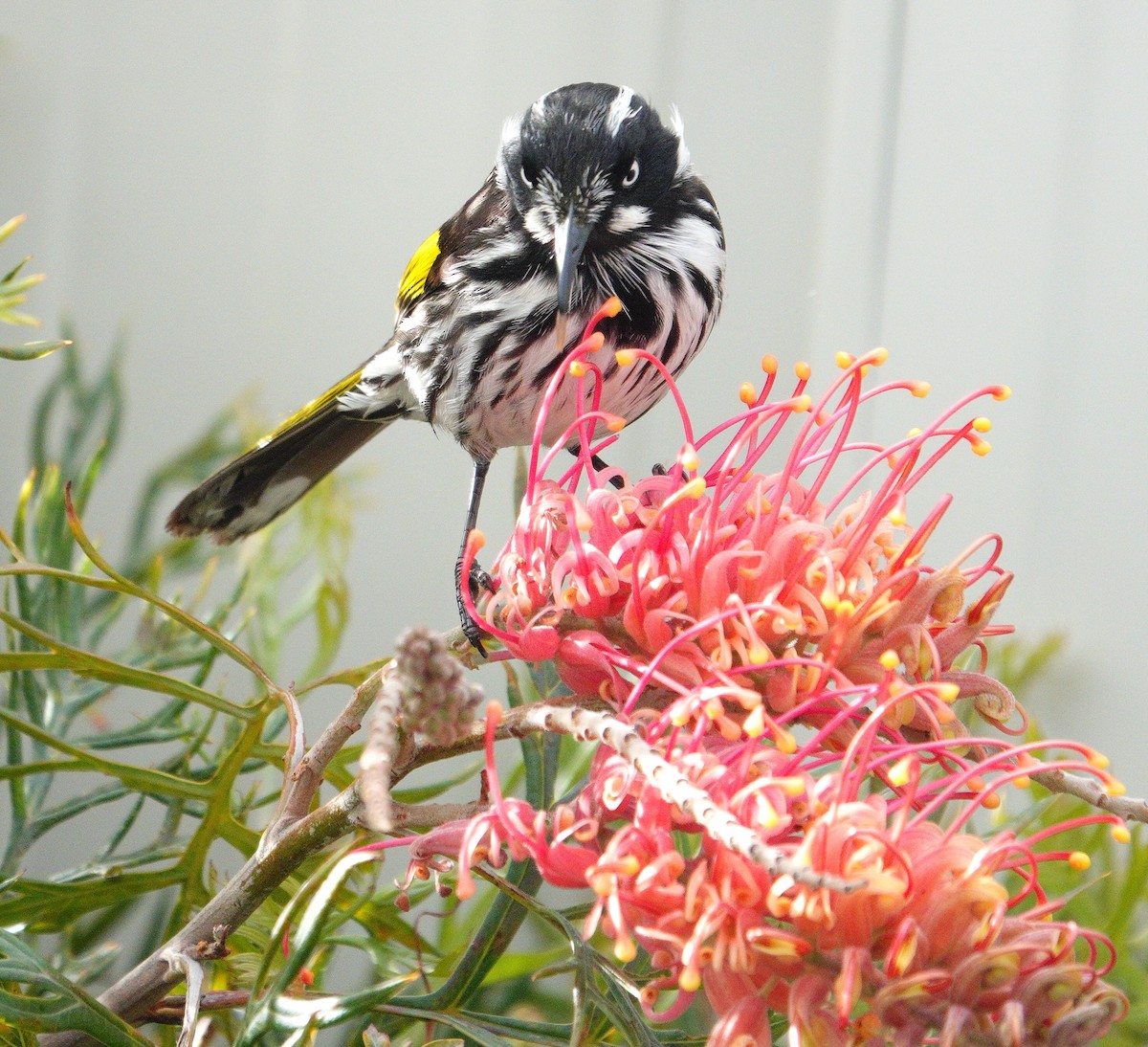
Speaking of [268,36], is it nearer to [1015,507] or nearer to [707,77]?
[707,77]

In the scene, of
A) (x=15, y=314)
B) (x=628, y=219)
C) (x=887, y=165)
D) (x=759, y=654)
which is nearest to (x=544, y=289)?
(x=628, y=219)

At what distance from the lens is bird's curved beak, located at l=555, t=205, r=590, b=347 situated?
2.01ft

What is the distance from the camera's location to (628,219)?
0.75 meters

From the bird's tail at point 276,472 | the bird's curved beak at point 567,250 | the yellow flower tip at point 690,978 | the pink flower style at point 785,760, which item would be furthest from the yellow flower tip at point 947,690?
the bird's tail at point 276,472

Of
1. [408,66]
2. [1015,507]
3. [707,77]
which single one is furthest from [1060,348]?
[408,66]

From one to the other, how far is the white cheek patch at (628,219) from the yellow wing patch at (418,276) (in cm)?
18

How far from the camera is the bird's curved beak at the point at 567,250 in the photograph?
2.01 feet

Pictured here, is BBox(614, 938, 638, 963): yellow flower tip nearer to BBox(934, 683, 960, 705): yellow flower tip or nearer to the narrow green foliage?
BBox(934, 683, 960, 705): yellow flower tip

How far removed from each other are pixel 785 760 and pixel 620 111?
50 centimetres

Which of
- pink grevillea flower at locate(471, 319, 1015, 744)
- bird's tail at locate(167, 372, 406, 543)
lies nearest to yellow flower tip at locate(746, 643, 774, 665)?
pink grevillea flower at locate(471, 319, 1015, 744)

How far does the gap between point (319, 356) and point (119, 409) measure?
0.84m

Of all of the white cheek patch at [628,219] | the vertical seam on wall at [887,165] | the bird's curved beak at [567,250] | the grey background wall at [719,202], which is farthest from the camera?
the vertical seam on wall at [887,165]

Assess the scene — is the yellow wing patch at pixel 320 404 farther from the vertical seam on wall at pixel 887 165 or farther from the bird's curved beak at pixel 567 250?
the vertical seam on wall at pixel 887 165

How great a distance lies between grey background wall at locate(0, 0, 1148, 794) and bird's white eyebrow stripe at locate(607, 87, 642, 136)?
2.29ft
